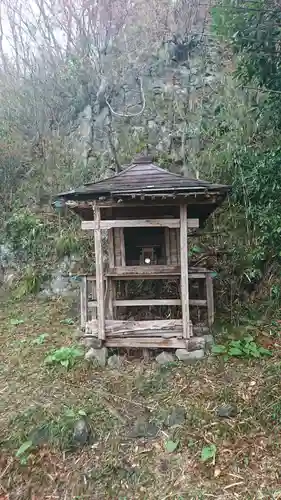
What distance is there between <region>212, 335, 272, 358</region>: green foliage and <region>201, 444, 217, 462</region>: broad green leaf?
5.03ft

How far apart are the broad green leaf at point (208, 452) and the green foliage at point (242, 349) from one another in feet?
5.03

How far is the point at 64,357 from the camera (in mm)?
5172

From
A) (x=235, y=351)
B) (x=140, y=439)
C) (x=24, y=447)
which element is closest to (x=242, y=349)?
(x=235, y=351)

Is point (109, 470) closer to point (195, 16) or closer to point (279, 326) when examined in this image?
point (279, 326)

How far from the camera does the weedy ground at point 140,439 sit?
342 cm

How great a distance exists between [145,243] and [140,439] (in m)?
2.95

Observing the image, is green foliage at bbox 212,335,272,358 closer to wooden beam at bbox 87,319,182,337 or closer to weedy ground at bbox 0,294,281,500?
weedy ground at bbox 0,294,281,500

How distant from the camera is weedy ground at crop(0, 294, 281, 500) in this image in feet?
11.2

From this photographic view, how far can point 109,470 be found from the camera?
11.8ft

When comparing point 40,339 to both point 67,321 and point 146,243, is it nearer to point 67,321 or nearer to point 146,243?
point 67,321

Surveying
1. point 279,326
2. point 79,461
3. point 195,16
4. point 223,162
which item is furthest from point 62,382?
point 195,16

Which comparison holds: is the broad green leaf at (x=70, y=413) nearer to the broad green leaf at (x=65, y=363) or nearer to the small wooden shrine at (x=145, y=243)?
the broad green leaf at (x=65, y=363)

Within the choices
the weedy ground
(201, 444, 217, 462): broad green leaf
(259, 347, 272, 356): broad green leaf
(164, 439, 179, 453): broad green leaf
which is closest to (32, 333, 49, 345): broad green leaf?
the weedy ground

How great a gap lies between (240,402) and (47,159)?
27.9 ft
